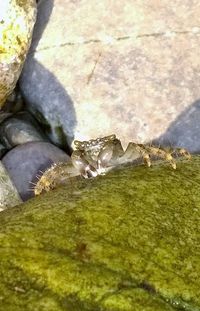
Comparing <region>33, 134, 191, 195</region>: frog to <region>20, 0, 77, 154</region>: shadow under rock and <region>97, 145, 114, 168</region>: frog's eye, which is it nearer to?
<region>97, 145, 114, 168</region>: frog's eye

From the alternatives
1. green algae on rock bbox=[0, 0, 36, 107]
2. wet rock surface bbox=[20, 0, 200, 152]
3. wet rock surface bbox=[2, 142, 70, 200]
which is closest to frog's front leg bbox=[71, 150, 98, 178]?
wet rock surface bbox=[2, 142, 70, 200]

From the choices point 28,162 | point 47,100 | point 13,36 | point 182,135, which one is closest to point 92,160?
point 28,162

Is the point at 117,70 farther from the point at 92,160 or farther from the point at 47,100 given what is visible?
the point at 92,160

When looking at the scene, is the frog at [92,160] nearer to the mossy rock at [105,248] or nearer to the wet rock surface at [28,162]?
the wet rock surface at [28,162]

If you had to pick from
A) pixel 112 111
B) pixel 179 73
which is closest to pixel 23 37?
pixel 112 111

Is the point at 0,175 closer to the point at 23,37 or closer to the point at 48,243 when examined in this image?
the point at 23,37

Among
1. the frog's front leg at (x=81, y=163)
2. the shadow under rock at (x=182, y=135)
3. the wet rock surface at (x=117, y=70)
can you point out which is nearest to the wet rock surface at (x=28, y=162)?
the wet rock surface at (x=117, y=70)
